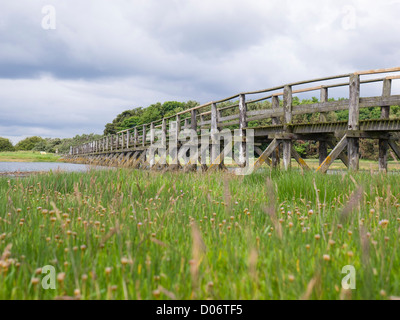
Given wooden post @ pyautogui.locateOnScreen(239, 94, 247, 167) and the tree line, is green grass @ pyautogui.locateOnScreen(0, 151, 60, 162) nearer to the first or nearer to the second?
the tree line

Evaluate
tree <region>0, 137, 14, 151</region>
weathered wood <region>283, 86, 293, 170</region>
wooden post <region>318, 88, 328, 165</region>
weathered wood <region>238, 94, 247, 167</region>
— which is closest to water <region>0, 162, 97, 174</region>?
weathered wood <region>238, 94, 247, 167</region>

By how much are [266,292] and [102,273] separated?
37.8 inches

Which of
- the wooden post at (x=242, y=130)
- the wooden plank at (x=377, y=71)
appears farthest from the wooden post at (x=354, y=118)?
the wooden post at (x=242, y=130)

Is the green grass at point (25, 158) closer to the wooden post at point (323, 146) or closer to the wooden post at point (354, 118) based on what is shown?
the wooden post at point (323, 146)

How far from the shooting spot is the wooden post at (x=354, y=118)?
364 inches

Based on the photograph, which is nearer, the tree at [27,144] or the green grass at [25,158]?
the green grass at [25,158]

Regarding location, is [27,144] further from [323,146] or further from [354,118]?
[354,118]

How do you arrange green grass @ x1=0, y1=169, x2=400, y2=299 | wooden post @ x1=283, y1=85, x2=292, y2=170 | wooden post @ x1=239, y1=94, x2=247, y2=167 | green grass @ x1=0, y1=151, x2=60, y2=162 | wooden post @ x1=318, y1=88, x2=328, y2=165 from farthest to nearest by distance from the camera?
green grass @ x1=0, y1=151, x2=60, y2=162
wooden post @ x1=239, y1=94, x2=247, y2=167
wooden post @ x1=318, y1=88, x2=328, y2=165
wooden post @ x1=283, y1=85, x2=292, y2=170
green grass @ x1=0, y1=169, x2=400, y2=299

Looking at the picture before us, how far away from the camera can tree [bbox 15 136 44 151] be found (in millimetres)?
105406

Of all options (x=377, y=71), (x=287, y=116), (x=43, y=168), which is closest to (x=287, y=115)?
(x=287, y=116)

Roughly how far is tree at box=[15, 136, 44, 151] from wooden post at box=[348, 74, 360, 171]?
4298 inches

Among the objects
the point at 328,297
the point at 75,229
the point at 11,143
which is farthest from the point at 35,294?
the point at 11,143

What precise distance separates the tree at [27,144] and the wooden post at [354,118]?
10917 centimetres

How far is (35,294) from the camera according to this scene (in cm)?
176
